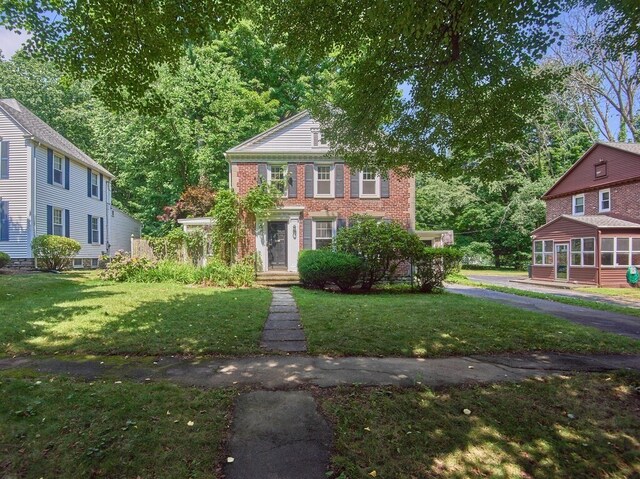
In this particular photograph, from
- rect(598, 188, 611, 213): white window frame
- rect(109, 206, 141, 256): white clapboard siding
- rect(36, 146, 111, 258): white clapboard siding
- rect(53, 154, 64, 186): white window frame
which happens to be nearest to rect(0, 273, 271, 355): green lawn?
rect(36, 146, 111, 258): white clapboard siding

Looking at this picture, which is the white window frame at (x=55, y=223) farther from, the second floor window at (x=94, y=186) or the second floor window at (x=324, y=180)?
the second floor window at (x=324, y=180)

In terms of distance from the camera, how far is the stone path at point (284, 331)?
4956mm

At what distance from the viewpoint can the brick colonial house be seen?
15.4 m

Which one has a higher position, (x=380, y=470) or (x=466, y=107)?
(x=466, y=107)

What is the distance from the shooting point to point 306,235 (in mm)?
15430

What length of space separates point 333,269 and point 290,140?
7504 millimetres

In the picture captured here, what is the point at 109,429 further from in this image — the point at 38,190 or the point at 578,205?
the point at 578,205

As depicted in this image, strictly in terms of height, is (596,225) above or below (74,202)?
below

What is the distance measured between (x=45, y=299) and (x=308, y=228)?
9522 mm

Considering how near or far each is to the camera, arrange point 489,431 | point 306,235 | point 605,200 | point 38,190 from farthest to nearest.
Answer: point 605,200, point 38,190, point 306,235, point 489,431

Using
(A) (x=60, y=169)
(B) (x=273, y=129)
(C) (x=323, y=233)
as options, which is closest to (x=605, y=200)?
(C) (x=323, y=233)

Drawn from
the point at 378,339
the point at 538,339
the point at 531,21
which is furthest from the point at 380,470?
the point at 531,21

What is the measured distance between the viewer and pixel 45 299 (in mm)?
8070

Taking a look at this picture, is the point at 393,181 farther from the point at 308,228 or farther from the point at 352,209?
the point at 308,228
